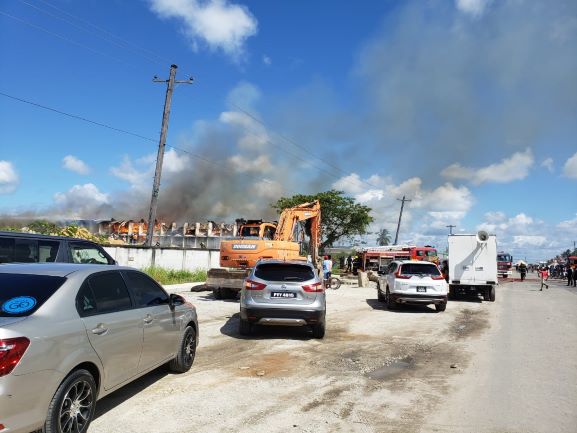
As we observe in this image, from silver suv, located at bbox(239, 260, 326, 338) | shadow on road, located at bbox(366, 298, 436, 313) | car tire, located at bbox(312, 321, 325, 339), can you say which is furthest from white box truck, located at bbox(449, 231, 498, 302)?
silver suv, located at bbox(239, 260, 326, 338)

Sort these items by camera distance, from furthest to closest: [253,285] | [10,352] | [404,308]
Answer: [404,308], [253,285], [10,352]

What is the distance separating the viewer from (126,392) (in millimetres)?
5539

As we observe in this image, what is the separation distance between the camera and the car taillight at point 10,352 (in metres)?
3.31

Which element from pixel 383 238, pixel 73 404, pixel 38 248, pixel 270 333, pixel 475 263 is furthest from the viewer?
pixel 383 238

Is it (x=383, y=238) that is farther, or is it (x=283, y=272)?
(x=383, y=238)

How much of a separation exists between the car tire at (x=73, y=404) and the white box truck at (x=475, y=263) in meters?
17.6

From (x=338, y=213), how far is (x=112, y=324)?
45.7 meters

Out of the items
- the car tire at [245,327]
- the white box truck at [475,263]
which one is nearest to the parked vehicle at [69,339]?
the car tire at [245,327]

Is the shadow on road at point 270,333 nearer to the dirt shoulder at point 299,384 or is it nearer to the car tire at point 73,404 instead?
the dirt shoulder at point 299,384

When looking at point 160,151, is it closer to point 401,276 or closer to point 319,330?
point 401,276

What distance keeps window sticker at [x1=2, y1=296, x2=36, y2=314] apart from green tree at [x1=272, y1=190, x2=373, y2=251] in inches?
1786

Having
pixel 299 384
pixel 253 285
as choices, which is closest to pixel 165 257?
pixel 253 285

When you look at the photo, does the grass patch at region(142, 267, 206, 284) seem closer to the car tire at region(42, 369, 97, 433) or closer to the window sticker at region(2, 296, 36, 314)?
the car tire at region(42, 369, 97, 433)

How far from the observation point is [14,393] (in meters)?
3.35
